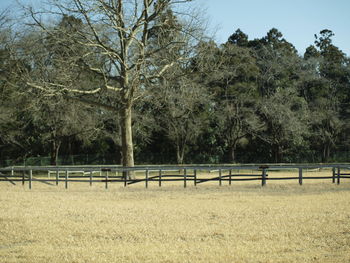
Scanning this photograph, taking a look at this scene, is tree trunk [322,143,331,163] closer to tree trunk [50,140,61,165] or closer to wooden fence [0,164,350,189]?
wooden fence [0,164,350,189]

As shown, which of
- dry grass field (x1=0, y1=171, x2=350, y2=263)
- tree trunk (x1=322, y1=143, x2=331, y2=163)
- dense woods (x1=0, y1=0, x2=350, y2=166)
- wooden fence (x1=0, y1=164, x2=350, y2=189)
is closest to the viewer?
dry grass field (x1=0, y1=171, x2=350, y2=263)

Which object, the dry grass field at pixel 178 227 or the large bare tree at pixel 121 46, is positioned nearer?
the dry grass field at pixel 178 227

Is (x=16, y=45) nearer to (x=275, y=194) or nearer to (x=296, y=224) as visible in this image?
(x=275, y=194)

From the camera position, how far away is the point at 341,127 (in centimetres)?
4934

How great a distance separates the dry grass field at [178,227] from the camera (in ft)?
29.4

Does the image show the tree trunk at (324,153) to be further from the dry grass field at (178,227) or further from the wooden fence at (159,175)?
the dry grass field at (178,227)

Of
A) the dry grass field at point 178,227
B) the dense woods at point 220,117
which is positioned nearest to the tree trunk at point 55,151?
the dense woods at point 220,117

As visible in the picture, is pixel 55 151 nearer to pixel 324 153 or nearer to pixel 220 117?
pixel 220 117

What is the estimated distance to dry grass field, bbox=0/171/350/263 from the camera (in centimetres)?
896

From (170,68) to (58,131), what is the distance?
18078mm

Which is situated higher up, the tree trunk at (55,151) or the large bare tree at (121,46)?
the large bare tree at (121,46)

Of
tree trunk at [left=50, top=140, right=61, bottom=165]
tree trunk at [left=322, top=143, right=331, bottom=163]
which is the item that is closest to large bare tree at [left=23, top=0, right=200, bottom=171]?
tree trunk at [left=50, top=140, right=61, bottom=165]

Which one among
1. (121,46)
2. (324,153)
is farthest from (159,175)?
(324,153)

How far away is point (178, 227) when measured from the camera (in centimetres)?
1193
